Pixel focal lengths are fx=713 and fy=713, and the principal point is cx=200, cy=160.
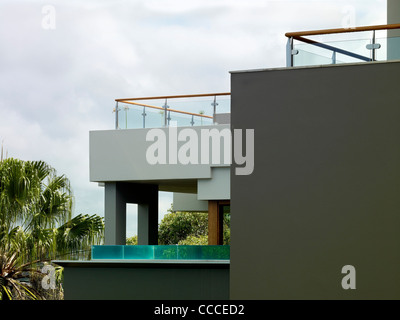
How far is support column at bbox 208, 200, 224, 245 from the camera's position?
1575cm

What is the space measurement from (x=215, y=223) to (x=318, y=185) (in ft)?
23.8

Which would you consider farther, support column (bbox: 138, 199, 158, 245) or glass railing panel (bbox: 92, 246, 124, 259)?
support column (bbox: 138, 199, 158, 245)

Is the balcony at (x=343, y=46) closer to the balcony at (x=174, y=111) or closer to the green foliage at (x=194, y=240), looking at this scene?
the balcony at (x=174, y=111)

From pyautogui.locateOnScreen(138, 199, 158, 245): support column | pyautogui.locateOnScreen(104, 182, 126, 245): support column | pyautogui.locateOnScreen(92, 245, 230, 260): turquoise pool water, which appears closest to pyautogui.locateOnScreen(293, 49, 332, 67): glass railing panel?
pyautogui.locateOnScreen(92, 245, 230, 260): turquoise pool water

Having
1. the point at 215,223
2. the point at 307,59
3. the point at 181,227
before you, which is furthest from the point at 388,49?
the point at 181,227

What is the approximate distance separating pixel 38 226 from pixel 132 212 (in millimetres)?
3764

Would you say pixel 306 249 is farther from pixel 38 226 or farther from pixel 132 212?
pixel 132 212

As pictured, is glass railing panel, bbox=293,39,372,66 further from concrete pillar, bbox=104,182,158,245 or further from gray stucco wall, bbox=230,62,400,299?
concrete pillar, bbox=104,182,158,245

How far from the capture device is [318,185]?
886 centimetres

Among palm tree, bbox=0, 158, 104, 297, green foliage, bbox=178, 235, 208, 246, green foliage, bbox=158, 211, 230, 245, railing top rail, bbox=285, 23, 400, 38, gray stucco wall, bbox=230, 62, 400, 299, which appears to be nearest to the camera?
gray stucco wall, bbox=230, 62, 400, 299

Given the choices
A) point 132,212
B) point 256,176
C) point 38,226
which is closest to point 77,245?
point 38,226

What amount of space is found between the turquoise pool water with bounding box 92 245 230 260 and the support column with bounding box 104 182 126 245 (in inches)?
123

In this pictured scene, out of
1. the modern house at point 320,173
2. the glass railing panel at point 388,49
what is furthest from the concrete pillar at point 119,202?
the glass railing panel at point 388,49

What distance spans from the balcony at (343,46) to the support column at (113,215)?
827 centimetres
